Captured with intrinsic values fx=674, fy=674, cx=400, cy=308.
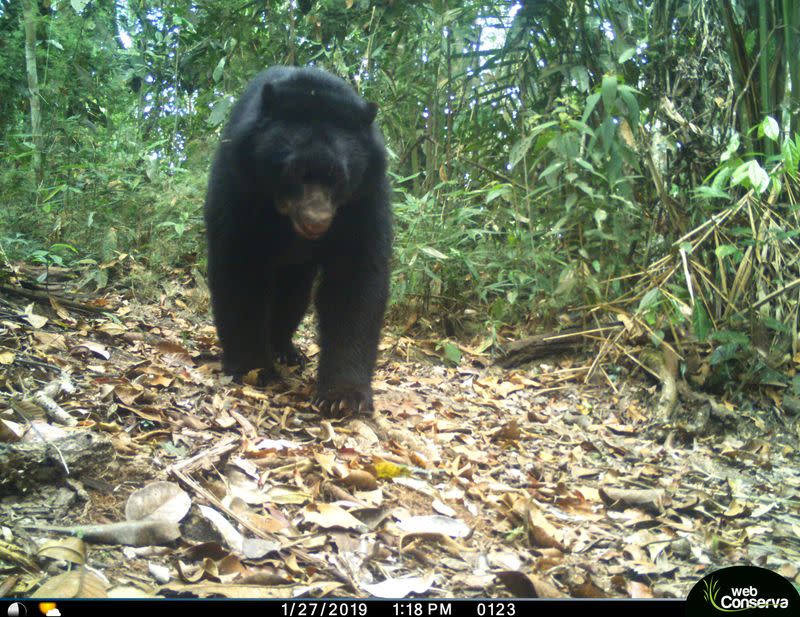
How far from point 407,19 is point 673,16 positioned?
6.34 ft

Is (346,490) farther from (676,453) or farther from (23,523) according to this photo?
(676,453)

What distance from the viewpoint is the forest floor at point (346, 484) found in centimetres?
149

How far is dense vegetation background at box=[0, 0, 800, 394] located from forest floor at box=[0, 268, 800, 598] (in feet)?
2.21

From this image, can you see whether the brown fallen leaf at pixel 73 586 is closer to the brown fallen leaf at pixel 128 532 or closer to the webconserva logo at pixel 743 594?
the brown fallen leaf at pixel 128 532

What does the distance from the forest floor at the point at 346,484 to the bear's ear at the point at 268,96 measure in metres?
1.22

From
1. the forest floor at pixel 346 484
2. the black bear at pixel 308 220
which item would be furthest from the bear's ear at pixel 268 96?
the forest floor at pixel 346 484

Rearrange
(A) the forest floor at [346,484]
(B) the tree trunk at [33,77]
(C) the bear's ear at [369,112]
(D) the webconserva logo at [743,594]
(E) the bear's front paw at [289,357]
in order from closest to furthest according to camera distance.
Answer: (D) the webconserva logo at [743,594] < (A) the forest floor at [346,484] < (C) the bear's ear at [369,112] < (E) the bear's front paw at [289,357] < (B) the tree trunk at [33,77]

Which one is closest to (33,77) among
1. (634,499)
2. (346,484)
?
(346,484)

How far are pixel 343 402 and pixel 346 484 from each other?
85 centimetres

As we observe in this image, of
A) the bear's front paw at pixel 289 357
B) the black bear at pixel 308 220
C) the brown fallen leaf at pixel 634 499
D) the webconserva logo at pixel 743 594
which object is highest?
the black bear at pixel 308 220

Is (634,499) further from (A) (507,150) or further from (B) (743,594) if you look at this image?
(A) (507,150)

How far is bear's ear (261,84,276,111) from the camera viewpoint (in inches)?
114

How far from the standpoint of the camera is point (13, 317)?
2.81 metres

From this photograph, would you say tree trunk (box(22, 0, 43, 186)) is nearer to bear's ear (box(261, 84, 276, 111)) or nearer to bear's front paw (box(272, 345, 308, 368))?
bear's front paw (box(272, 345, 308, 368))
